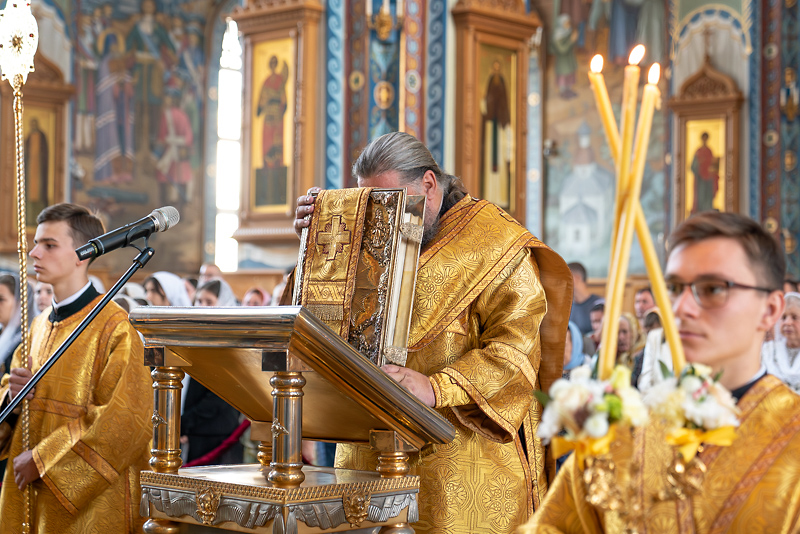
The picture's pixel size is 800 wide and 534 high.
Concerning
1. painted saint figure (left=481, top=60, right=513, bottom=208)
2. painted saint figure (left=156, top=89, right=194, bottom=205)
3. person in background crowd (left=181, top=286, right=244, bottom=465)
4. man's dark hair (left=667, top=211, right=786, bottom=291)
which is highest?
painted saint figure (left=156, top=89, right=194, bottom=205)

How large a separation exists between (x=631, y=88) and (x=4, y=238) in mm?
12931

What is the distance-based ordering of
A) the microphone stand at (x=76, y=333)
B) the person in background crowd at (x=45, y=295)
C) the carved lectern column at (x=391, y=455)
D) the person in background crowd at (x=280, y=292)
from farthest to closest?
the person in background crowd at (x=45, y=295) < the person in background crowd at (x=280, y=292) < the microphone stand at (x=76, y=333) < the carved lectern column at (x=391, y=455)

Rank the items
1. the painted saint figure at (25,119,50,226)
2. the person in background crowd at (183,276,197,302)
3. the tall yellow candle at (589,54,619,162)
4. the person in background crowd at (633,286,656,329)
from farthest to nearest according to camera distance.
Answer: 1. the painted saint figure at (25,119,50,226)
2. the person in background crowd at (183,276,197,302)
3. the person in background crowd at (633,286,656,329)
4. the tall yellow candle at (589,54,619,162)

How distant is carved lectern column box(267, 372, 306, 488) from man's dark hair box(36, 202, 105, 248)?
1.76 m

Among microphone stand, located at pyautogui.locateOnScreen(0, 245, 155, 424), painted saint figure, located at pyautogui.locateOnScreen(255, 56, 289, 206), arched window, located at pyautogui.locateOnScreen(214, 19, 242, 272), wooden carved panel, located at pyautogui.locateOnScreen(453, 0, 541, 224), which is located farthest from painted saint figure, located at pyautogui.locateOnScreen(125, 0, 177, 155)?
microphone stand, located at pyautogui.locateOnScreen(0, 245, 155, 424)

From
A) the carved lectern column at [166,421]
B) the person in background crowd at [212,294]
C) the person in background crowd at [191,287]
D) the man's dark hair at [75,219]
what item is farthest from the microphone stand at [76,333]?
the person in background crowd at [191,287]

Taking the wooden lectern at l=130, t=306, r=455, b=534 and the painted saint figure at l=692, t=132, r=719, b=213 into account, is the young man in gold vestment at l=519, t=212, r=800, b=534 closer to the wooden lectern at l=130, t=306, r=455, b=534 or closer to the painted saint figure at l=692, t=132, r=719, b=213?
the wooden lectern at l=130, t=306, r=455, b=534

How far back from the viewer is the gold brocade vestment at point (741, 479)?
1557 mm

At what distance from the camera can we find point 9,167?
1302 cm

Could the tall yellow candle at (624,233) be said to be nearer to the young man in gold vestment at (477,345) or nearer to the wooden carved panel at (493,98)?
the young man in gold vestment at (477,345)

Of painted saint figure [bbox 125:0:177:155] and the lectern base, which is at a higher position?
painted saint figure [bbox 125:0:177:155]

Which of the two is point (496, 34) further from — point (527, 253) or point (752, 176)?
point (752, 176)

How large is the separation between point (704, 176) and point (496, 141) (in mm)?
6457

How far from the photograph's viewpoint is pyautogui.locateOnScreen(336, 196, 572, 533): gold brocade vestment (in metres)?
2.45
